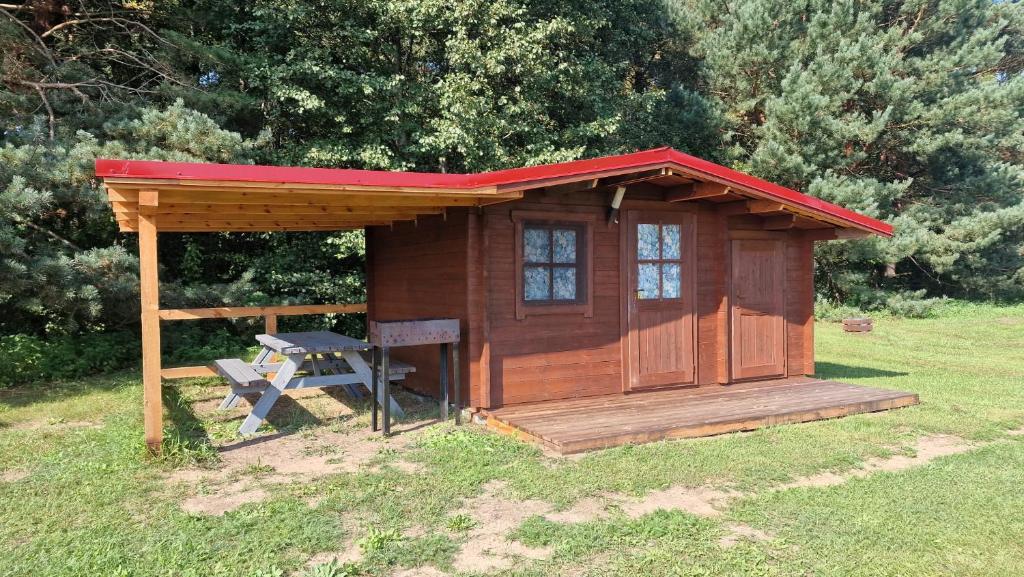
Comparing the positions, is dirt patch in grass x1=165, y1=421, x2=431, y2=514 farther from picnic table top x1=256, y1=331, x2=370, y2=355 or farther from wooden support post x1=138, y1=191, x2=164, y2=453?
picnic table top x1=256, y1=331, x2=370, y2=355

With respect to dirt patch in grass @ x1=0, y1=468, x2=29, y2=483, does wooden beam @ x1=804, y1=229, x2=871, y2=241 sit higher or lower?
higher

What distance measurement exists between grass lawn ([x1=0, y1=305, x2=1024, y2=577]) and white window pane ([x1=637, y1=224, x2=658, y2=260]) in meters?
2.23

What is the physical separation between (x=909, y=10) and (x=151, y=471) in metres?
24.1

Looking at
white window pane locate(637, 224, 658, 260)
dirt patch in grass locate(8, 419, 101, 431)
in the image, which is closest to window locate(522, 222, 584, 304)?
white window pane locate(637, 224, 658, 260)

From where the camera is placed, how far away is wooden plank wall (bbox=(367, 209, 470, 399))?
21.6 ft

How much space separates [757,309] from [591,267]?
248 centimetres

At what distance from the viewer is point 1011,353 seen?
12.7 m

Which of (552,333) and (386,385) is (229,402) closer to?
Result: (386,385)

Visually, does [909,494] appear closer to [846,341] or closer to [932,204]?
[846,341]

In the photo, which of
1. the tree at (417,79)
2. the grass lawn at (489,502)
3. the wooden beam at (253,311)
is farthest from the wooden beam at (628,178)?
the tree at (417,79)

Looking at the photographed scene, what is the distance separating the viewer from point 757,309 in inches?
319

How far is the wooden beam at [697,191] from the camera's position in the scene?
6996 millimetres

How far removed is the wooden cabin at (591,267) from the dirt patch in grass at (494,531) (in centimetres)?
111

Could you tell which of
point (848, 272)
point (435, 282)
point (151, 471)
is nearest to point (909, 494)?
point (435, 282)
